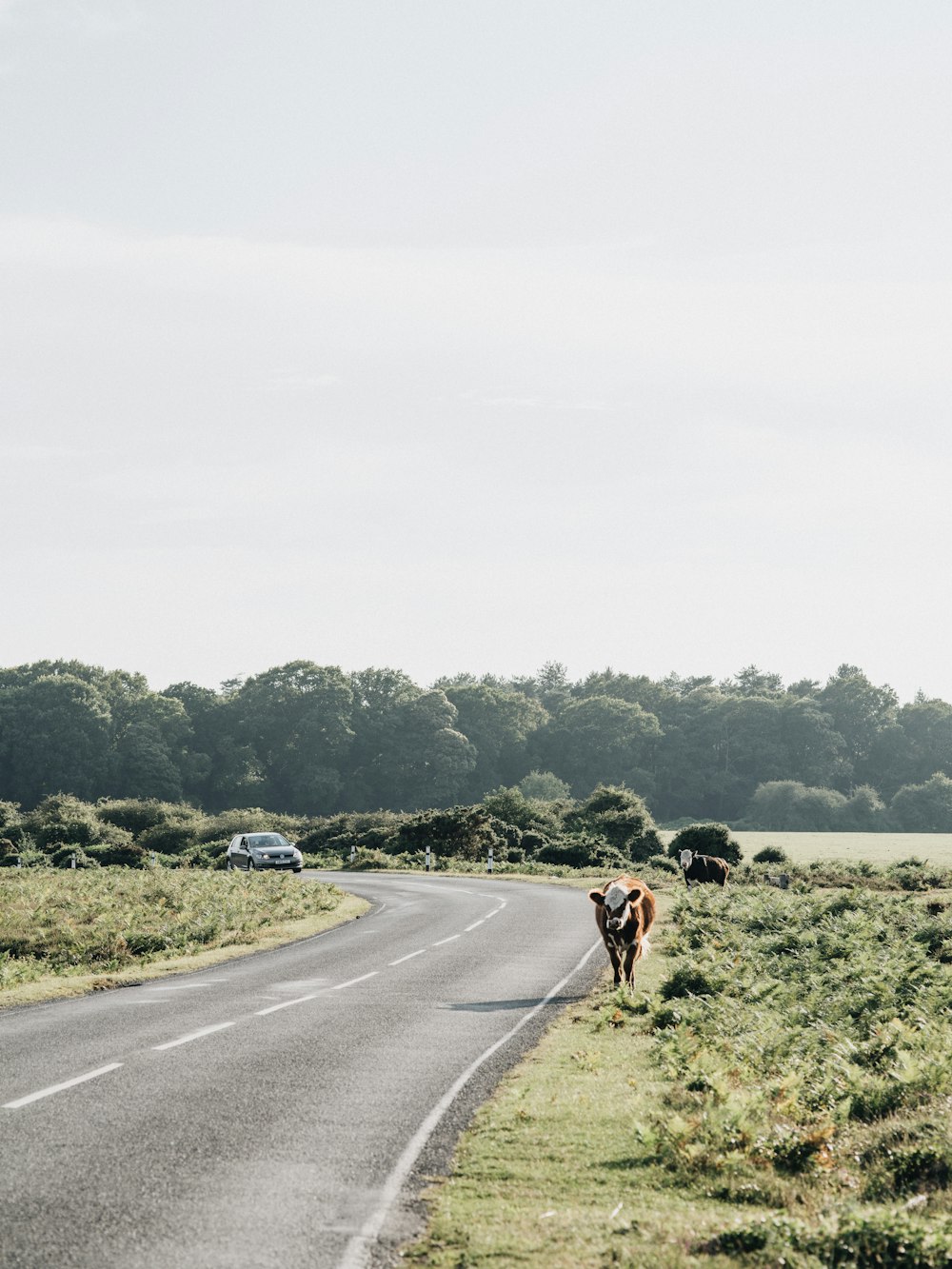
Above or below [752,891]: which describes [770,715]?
above

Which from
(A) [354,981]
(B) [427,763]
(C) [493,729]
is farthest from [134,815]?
(C) [493,729]

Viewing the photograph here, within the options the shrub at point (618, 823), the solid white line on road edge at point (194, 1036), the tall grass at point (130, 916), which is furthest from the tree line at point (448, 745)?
the solid white line on road edge at point (194, 1036)

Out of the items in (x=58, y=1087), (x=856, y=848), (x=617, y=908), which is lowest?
(x=856, y=848)

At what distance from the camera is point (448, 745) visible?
119m

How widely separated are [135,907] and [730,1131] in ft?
77.9

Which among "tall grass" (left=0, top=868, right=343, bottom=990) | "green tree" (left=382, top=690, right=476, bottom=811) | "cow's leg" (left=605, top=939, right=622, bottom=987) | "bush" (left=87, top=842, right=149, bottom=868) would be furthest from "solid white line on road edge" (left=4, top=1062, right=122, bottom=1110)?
"green tree" (left=382, top=690, right=476, bottom=811)

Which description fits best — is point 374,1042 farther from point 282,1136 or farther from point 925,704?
point 925,704

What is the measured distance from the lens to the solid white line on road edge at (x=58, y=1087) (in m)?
9.86

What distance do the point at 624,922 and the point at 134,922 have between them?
1442cm

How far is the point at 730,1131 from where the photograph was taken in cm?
870

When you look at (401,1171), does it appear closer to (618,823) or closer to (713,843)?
(713,843)

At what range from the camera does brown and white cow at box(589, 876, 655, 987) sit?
17.3 meters

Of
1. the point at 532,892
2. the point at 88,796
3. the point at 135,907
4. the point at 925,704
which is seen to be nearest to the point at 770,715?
the point at 925,704

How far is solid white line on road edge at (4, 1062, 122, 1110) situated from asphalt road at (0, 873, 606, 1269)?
33 millimetres
